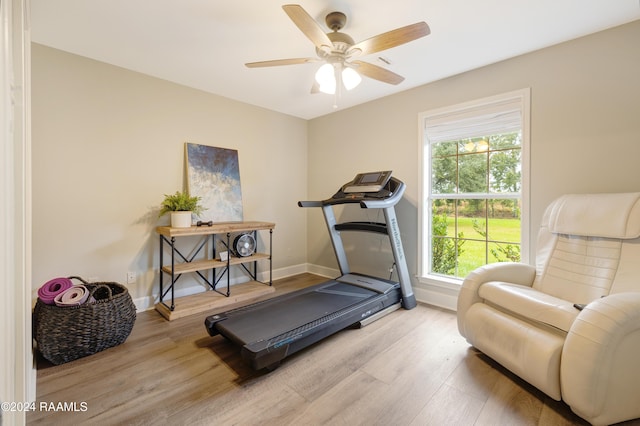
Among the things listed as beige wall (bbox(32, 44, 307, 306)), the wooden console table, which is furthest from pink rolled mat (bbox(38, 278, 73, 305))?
the wooden console table

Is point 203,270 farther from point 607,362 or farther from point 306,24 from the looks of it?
point 607,362

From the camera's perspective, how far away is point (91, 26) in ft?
7.06

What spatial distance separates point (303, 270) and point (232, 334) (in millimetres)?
2489

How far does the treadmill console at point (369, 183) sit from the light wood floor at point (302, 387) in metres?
1.48

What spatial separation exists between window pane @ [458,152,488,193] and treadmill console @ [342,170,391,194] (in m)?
0.82

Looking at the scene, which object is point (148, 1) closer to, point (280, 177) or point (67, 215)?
point (67, 215)

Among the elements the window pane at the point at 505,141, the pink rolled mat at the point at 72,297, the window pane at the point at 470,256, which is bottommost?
the pink rolled mat at the point at 72,297

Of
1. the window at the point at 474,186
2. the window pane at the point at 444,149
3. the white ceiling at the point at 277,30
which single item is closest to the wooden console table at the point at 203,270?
the white ceiling at the point at 277,30

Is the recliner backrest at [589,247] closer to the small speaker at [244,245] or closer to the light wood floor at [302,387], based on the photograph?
the light wood floor at [302,387]

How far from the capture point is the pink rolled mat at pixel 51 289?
2014 millimetres

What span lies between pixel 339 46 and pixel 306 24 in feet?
1.28

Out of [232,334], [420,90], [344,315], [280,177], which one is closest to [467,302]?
[344,315]

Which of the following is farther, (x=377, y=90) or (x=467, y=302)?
(x=377, y=90)

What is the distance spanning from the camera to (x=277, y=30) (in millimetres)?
2189
